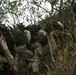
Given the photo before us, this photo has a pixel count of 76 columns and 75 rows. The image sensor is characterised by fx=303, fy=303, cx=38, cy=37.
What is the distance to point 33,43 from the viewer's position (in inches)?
273

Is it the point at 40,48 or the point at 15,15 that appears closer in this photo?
the point at 40,48

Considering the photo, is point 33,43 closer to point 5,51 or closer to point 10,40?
point 10,40

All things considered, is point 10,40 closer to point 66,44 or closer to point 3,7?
point 66,44

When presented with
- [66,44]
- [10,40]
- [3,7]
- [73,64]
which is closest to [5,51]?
[10,40]

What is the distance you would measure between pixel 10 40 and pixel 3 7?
8.89 meters

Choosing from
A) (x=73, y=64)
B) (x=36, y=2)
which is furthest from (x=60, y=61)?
(x=36, y=2)

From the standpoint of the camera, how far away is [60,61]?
3342mm

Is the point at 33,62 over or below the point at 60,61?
below

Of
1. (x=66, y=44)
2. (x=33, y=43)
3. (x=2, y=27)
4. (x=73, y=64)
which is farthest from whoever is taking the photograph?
(x=33, y=43)

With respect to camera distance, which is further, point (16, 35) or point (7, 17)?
point (7, 17)

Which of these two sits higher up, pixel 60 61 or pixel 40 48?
pixel 60 61

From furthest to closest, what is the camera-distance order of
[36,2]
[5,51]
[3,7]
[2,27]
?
[3,7], [36,2], [2,27], [5,51]

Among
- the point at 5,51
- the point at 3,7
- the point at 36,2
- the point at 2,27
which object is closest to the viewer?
the point at 5,51

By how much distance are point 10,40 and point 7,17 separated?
30.0 ft
